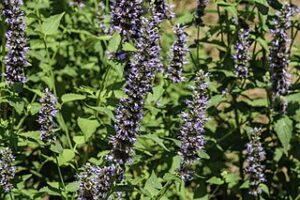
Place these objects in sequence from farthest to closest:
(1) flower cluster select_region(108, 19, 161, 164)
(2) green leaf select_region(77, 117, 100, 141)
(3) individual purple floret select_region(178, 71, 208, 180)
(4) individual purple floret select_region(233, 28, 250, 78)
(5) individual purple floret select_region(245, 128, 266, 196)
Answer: (4) individual purple floret select_region(233, 28, 250, 78), (5) individual purple floret select_region(245, 128, 266, 196), (2) green leaf select_region(77, 117, 100, 141), (3) individual purple floret select_region(178, 71, 208, 180), (1) flower cluster select_region(108, 19, 161, 164)

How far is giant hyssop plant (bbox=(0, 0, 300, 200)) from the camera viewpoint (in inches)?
160

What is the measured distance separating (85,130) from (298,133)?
1.87 m

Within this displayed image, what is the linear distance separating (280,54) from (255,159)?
31.6 inches

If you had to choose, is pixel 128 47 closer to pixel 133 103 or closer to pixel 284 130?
pixel 133 103

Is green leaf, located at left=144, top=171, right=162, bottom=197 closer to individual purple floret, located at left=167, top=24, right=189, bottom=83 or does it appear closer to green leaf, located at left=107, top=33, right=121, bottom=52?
individual purple floret, located at left=167, top=24, right=189, bottom=83

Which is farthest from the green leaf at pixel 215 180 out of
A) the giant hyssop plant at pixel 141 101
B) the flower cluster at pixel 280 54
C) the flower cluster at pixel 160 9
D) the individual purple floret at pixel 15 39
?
the individual purple floret at pixel 15 39

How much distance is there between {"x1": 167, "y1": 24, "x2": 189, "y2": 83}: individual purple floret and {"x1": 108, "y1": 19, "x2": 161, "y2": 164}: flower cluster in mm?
584

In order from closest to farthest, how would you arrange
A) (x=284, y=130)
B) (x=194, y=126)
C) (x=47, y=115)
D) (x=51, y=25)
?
1. (x=194, y=126)
2. (x=47, y=115)
3. (x=51, y=25)
4. (x=284, y=130)

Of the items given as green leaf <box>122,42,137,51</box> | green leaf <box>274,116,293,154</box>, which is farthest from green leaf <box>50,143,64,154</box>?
green leaf <box>274,116,293,154</box>

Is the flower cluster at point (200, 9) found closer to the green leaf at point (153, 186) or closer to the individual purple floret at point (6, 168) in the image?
the green leaf at point (153, 186)

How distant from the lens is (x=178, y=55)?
14.7 ft

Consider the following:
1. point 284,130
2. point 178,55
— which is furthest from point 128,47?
point 284,130

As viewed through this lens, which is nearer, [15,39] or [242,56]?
[15,39]

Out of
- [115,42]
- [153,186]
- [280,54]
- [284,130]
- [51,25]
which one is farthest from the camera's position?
[284,130]
